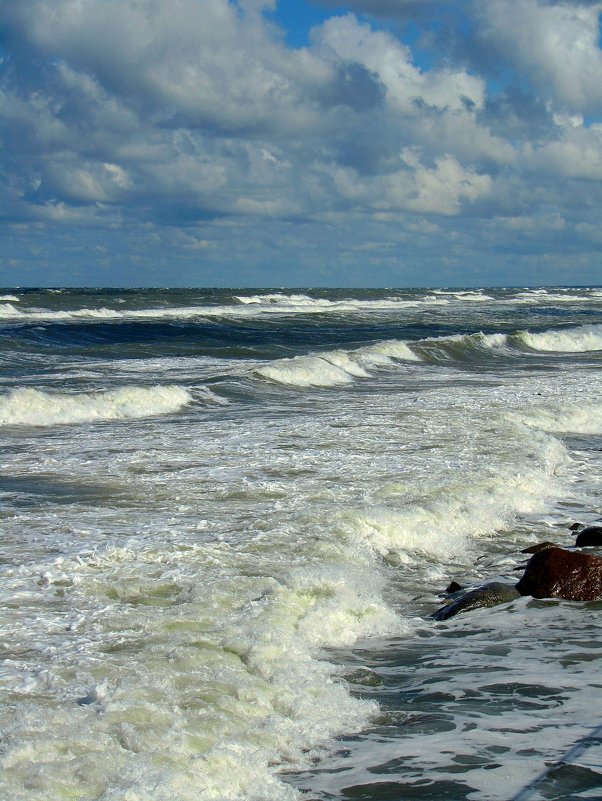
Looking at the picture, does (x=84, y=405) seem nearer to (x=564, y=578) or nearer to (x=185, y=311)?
(x=564, y=578)

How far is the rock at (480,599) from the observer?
7.45 m

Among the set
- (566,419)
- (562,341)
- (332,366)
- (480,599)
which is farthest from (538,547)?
(562,341)

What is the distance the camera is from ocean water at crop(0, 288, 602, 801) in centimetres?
477

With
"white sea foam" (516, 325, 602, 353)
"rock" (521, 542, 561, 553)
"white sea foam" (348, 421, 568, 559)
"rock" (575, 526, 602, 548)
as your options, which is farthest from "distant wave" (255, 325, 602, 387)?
"rock" (521, 542, 561, 553)

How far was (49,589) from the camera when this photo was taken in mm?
7445

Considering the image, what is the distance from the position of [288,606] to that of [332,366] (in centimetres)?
2047

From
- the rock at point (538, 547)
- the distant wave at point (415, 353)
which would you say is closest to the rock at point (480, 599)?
the rock at point (538, 547)

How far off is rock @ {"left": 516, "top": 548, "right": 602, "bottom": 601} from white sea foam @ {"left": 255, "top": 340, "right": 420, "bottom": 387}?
17.1m

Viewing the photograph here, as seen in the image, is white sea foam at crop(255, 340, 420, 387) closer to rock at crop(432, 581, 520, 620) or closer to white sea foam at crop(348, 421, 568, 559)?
white sea foam at crop(348, 421, 568, 559)


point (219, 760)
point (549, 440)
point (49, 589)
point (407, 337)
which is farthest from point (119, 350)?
point (219, 760)

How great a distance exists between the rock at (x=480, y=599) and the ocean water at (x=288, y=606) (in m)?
0.10

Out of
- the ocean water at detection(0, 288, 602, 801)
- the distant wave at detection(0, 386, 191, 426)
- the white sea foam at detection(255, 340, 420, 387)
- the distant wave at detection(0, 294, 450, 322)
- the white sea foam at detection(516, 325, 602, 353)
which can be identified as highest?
the distant wave at detection(0, 294, 450, 322)

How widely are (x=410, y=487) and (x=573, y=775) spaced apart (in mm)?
7114

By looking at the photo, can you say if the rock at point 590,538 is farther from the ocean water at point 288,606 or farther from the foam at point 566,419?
the foam at point 566,419
